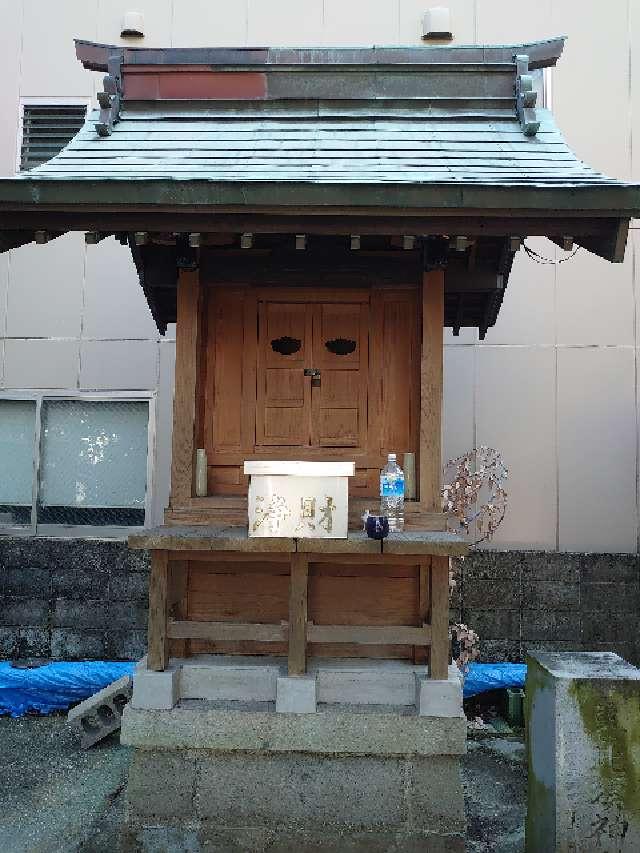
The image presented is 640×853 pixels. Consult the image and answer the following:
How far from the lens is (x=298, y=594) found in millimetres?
4676

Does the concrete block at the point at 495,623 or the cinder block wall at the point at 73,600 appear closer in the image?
the concrete block at the point at 495,623

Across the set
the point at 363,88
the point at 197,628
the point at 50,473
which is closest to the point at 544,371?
the point at 363,88

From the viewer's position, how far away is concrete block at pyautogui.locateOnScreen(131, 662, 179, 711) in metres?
4.65

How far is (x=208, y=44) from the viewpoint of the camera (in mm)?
9250

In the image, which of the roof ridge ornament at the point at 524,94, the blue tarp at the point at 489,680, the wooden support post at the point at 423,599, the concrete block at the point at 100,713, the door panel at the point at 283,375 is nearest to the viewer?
the wooden support post at the point at 423,599

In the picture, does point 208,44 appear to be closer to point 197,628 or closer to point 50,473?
point 50,473

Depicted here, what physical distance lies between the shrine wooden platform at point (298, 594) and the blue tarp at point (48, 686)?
369cm

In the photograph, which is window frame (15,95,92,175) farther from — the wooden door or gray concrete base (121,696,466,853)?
gray concrete base (121,696,466,853)

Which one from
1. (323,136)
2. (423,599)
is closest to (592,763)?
(423,599)

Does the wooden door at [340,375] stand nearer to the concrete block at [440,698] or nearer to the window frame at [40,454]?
the concrete block at [440,698]

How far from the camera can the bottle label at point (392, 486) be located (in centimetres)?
484

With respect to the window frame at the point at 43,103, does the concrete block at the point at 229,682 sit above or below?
below

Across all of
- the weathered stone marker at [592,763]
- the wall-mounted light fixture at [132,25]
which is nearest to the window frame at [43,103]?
the wall-mounted light fixture at [132,25]

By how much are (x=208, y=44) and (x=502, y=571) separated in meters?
8.51
